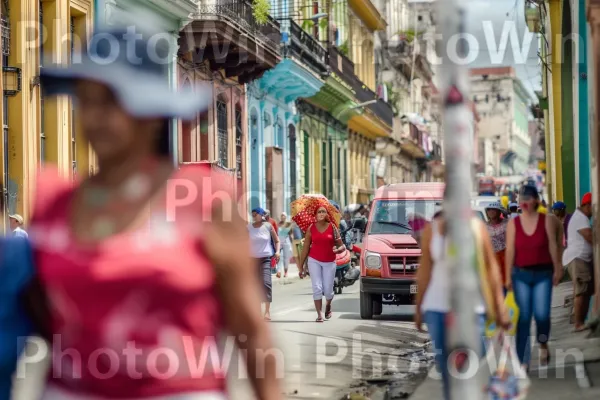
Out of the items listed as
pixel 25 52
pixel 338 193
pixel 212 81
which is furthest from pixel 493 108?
pixel 25 52

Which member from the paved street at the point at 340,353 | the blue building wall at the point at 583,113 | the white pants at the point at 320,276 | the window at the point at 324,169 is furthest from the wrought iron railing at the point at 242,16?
the white pants at the point at 320,276

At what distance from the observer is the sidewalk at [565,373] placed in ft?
28.9

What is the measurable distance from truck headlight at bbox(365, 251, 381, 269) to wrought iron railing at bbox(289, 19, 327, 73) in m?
18.2

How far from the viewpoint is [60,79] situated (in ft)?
10.2

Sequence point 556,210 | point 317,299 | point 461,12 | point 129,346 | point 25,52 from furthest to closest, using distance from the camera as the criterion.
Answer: point 25,52, point 556,210, point 317,299, point 461,12, point 129,346

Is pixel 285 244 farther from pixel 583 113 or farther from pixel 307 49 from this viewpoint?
pixel 583 113

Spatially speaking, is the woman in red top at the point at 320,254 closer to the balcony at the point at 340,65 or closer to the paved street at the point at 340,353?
the paved street at the point at 340,353

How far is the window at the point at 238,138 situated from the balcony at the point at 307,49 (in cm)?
300

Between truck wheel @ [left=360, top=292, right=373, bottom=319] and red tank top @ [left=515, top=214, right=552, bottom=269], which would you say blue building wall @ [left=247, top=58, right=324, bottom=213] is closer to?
truck wheel @ [left=360, top=292, right=373, bottom=319]

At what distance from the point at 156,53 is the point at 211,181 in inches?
14.8

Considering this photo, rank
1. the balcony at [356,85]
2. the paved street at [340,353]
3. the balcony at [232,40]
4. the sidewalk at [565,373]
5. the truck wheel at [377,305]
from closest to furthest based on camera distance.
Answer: the sidewalk at [565,373]
the paved street at [340,353]
the truck wheel at [377,305]
the balcony at [232,40]
the balcony at [356,85]

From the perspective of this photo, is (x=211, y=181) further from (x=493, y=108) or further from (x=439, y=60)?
(x=493, y=108)

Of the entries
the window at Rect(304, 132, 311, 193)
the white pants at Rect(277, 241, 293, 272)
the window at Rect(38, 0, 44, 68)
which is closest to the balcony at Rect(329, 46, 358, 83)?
the window at Rect(304, 132, 311, 193)

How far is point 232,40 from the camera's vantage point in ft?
89.0
